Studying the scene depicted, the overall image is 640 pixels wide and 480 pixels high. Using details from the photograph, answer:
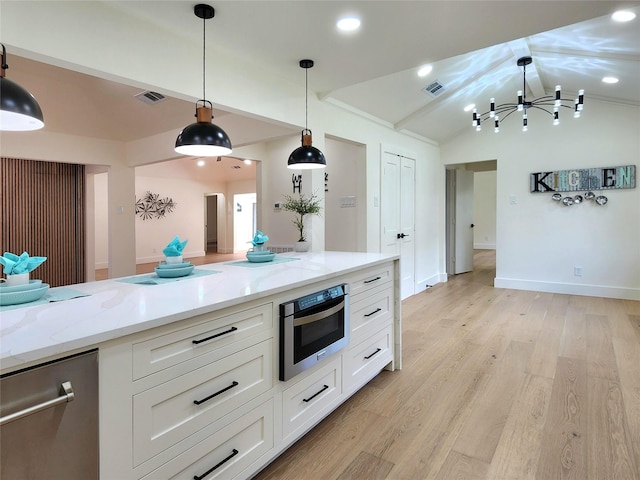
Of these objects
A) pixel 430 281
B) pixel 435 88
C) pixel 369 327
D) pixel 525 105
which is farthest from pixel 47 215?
pixel 525 105

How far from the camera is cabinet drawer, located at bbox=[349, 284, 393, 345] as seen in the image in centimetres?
239

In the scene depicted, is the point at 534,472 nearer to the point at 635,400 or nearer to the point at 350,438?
the point at 350,438

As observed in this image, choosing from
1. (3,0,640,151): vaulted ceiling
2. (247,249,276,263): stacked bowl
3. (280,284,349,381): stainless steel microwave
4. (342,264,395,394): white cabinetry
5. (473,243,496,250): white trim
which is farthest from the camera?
(473,243,496,250): white trim

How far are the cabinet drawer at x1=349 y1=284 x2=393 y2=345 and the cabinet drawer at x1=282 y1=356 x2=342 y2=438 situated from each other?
0.26m

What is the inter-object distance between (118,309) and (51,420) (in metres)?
0.41

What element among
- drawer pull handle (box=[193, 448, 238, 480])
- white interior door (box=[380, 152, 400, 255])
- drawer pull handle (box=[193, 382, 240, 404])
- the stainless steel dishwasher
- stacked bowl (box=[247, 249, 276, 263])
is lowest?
drawer pull handle (box=[193, 448, 238, 480])

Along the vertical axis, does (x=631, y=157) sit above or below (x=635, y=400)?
above

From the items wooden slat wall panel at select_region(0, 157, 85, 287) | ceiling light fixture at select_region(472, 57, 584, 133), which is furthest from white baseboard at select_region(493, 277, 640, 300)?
wooden slat wall panel at select_region(0, 157, 85, 287)

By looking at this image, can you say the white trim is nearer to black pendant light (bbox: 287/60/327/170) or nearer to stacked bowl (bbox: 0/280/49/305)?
black pendant light (bbox: 287/60/327/170)

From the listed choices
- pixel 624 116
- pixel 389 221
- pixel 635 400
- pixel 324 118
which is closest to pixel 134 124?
pixel 324 118

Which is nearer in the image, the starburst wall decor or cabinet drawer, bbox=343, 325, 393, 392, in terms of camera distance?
cabinet drawer, bbox=343, 325, 393, 392

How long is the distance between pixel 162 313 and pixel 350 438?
135cm

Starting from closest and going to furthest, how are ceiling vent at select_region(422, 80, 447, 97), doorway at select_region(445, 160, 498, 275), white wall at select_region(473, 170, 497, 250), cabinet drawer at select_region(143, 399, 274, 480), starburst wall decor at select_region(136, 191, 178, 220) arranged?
cabinet drawer at select_region(143, 399, 274, 480)
ceiling vent at select_region(422, 80, 447, 97)
doorway at select_region(445, 160, 498, 275)
starburst wall decor at select_region(136, 191, 178, 220)
white wall at select_region(473, 170, 497, 250)

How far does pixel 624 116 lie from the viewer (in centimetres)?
499
